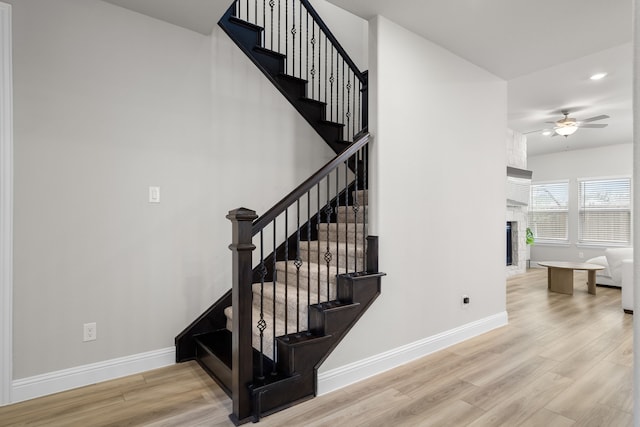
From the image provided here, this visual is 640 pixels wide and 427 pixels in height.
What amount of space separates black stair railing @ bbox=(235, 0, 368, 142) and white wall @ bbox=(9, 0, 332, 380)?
85cm

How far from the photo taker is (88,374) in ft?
7.65

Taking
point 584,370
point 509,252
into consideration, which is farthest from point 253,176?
point 509,252

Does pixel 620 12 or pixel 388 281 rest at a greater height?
pixel 620 12

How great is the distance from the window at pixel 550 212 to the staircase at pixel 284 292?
7.10 meters

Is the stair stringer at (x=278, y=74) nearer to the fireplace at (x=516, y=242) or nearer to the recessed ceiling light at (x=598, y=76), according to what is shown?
the recessed ceiling light at (x=598, y=76)

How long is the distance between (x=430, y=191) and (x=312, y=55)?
232 centimetres

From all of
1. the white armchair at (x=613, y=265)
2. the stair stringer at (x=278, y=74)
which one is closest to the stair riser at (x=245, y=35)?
the stair stringer at (x=278, y=74)

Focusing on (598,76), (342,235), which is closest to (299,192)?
(342,235)

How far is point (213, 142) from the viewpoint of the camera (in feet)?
9.42

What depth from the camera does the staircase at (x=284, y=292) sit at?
6.49ft

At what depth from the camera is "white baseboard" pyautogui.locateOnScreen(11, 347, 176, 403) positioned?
214 centimetres

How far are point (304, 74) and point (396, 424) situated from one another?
140 inches

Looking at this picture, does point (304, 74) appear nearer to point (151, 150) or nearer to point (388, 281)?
point (151, 150)

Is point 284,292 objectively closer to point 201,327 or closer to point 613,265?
point 201,327
